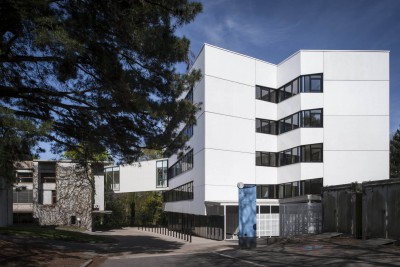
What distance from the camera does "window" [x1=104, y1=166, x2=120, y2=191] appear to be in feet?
185

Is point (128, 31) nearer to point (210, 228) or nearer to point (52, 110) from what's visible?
point (52, 110)

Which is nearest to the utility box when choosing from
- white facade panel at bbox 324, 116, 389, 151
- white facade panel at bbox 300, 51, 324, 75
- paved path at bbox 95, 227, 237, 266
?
paved path at bbox 95, 227, 237, 266

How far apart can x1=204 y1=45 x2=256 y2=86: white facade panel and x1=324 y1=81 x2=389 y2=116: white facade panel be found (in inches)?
244

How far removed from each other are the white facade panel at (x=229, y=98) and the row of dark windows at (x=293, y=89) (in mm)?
1438

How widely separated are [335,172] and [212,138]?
987 centimetres

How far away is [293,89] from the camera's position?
35.2 m

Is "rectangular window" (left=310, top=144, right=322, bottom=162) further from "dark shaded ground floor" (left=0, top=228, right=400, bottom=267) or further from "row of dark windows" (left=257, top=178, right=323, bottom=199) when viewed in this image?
"dark shaded ground floor" (left=0, top=228, right=400, bottom=267)

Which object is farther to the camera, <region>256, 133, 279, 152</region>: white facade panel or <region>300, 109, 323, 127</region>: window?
<region>256, 133, 279, 152</region>: white facade panel

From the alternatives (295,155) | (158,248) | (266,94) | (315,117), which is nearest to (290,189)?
(295,155)

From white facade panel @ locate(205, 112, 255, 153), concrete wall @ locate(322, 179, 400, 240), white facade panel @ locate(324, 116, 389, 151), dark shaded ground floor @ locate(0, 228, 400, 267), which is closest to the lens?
dark shaded ground floor @ locate(0, 228, 400, 267)

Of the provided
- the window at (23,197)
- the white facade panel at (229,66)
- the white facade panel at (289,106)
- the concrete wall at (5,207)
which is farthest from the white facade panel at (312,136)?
the window at (23,197)

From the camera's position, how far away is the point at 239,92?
3438 cm

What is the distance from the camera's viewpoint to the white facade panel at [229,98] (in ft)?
107

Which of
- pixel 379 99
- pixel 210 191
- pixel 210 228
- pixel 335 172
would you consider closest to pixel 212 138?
pixel 210 191
